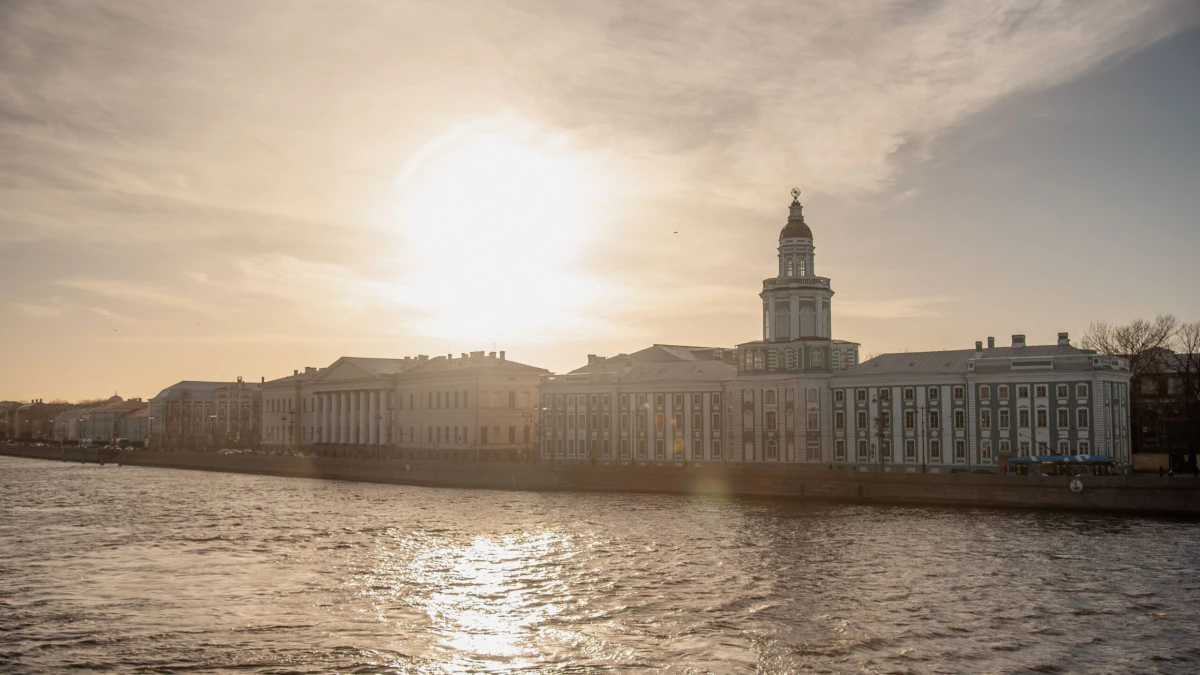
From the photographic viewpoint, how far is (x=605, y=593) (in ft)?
104

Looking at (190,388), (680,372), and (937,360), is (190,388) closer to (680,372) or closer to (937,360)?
(680,372)

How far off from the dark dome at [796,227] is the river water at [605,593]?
29.6m

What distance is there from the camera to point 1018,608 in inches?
1158

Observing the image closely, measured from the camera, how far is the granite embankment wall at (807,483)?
5291 centimetres

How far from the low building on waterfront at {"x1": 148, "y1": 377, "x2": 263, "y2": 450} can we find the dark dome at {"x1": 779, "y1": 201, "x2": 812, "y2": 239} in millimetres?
107581

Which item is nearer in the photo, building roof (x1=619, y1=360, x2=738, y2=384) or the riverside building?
the riverside building

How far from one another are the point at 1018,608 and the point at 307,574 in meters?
21.6

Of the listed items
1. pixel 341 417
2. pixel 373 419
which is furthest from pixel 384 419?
pixel 341 417

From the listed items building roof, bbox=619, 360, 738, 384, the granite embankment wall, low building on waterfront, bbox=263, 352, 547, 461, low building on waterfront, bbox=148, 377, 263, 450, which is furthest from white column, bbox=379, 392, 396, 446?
low building on waterfront, bbox=148, 377, 263, 450

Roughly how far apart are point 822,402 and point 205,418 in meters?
119

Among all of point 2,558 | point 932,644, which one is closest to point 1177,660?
point 932,644

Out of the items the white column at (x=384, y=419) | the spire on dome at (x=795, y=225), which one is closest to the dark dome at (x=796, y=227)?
the spire on dome at (x=795, y=225)

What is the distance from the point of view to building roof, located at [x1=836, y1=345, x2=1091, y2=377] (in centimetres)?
6969

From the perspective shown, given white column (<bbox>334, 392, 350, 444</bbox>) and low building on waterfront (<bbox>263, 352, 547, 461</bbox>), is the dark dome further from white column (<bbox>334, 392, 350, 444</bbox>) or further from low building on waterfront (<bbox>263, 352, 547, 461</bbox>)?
white column (<bbox>334, 392, 350, 444</bbox>)
